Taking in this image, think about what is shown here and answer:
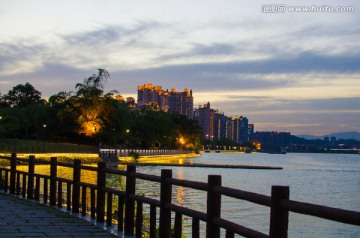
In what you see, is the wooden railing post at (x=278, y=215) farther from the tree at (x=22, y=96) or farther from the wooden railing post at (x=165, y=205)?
the tree at (x=22, y=96)

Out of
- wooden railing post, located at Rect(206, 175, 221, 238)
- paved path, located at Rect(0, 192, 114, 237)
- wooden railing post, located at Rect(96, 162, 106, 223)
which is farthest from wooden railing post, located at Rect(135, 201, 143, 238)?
wooden railing post, located at Rect(206, 175, 221, 238)

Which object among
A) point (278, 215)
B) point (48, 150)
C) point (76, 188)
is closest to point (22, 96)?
point (48, 150)

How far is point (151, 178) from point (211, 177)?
99.6 inches

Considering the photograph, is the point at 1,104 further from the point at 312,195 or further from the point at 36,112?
the point at 312,195

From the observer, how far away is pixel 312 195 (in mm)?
53344

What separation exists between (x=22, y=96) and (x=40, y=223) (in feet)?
488

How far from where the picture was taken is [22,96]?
154m

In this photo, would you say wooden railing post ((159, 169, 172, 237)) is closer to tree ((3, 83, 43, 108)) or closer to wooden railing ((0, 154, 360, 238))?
wooden railing ((0, 154, 360, 238))

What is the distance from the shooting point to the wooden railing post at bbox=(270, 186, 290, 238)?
538 cm

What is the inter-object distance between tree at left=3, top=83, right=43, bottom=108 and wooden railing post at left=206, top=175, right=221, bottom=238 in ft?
485

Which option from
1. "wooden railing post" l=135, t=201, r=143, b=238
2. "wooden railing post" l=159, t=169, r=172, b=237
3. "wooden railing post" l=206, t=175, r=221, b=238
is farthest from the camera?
"wooden railing post" l=135, t=201, r=143, b=238

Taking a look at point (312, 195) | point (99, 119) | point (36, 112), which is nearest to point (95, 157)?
point (99, 119)

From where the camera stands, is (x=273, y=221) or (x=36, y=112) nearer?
(x=273, y=221)

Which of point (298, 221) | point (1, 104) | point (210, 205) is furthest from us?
point (1, 104)
